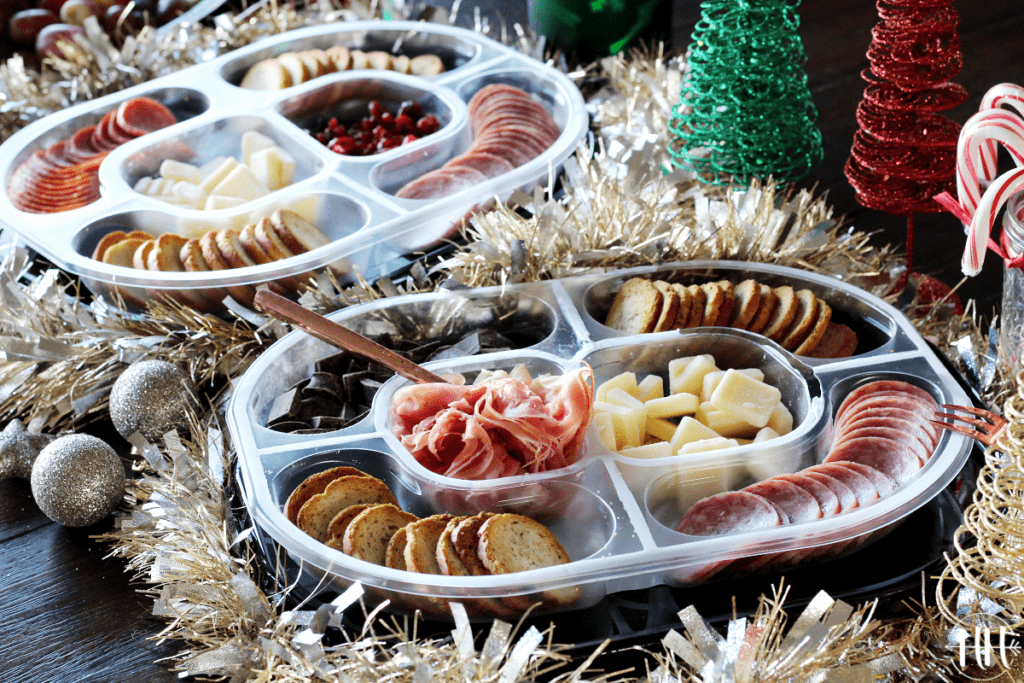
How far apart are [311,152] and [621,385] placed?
807 mm

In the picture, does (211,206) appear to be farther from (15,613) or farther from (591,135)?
(15,613)

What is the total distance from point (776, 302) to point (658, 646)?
0.50 m

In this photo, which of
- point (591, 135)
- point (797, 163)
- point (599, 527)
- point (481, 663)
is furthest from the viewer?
point (591, 135)

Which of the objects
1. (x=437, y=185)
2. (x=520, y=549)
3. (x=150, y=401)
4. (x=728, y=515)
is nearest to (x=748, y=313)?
(x=728, y=515)

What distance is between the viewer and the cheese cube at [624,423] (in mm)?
1038

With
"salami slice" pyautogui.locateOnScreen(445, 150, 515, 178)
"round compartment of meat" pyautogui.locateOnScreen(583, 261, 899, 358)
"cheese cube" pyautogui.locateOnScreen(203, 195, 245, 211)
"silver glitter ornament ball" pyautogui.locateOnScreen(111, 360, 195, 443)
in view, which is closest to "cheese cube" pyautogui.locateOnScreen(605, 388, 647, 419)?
"round compartment of meat" pyautogui.locateOnScreen(583, 261, 899, 358)

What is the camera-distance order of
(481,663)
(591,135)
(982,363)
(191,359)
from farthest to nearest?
(591,135), (191,359), (982,363), (481,663)

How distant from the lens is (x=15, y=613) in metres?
0.98

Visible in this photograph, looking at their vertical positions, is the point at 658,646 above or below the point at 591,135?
below

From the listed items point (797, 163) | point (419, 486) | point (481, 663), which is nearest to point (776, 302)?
point (797, 163)

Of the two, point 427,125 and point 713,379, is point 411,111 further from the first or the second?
point 713,379

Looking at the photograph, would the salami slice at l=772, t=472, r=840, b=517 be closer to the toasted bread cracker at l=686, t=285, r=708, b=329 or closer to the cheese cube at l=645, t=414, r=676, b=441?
the cheese cube at l=645, t=414, r=676, b=441

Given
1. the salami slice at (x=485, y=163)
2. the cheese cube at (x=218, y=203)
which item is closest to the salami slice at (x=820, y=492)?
the salami slice at (x=485, y=163)

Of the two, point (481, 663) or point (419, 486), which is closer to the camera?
point (481, 663)
